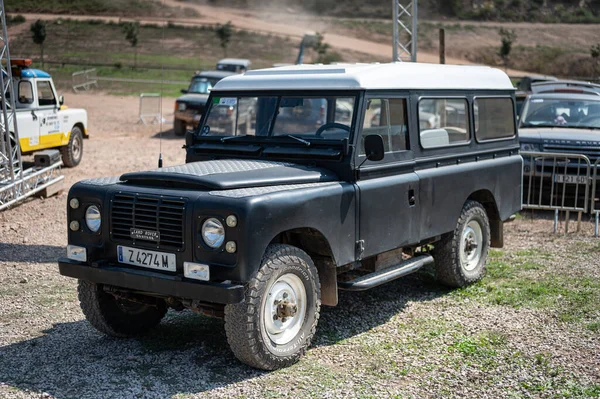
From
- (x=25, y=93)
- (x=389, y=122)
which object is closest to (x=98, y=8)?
(x=25, y=93)

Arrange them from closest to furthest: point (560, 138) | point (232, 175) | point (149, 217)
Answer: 1. point (149, 217)
2. point (232, 175)
3. point (560, 138)

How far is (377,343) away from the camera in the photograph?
6.21 meters

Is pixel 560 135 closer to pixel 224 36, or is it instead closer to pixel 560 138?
pixel 560 138

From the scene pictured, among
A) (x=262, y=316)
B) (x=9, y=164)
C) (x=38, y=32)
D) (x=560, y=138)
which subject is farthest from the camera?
(x=38, y=32)

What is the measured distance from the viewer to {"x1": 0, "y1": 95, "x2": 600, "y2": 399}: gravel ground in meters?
5.25

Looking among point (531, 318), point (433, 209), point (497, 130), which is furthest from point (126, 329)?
point (497, 130)

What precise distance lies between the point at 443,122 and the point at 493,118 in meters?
0.76

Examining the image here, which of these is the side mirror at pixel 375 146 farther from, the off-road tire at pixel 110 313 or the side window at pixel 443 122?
the off-road tire at pixel 110 313

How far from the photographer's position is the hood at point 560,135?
464 inches

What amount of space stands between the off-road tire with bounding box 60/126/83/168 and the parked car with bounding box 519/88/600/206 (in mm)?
9319

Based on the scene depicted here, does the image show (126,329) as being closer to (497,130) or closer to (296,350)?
(296,350)

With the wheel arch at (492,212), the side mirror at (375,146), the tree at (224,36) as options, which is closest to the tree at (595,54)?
the tree at (224,36)

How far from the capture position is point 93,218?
5.78 meters

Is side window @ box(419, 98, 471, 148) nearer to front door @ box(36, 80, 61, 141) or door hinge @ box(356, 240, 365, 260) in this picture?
door hinge @ box(356, 240, 365, 260)
